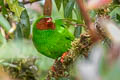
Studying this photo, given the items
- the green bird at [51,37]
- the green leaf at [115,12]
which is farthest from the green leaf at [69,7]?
the green leaf at [115,12]

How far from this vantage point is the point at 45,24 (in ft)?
4.75

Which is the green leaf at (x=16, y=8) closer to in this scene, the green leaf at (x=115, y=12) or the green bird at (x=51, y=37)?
the green bird at (x=51, y=37)

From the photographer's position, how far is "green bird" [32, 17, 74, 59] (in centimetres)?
135

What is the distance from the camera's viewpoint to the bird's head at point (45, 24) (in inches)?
54.4

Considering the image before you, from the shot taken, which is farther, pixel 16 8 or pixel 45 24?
pixel 45 24

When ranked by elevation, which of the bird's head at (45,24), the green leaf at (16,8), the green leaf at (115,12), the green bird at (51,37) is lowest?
the green bird at (51,37)

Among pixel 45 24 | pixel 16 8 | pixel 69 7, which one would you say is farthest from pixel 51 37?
pixel 16 8

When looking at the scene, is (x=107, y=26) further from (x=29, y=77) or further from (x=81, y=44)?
(x=29, y=77)

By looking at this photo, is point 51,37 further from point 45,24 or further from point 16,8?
point 16,8

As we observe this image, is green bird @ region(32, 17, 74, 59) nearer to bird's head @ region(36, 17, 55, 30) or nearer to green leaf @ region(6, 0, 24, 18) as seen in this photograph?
bird's head @ region(36, 17, 55, 30)

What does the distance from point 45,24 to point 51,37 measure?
95mm

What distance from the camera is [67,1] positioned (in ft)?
4.99

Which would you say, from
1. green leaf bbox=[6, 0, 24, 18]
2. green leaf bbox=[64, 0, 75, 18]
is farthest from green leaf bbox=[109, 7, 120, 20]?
green leaf bbox=[6, 0, 24, 18]

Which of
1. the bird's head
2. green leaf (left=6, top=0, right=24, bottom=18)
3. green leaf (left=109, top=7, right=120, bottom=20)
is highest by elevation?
green leaf (left=6, top=0, right=24, bottom=18)
